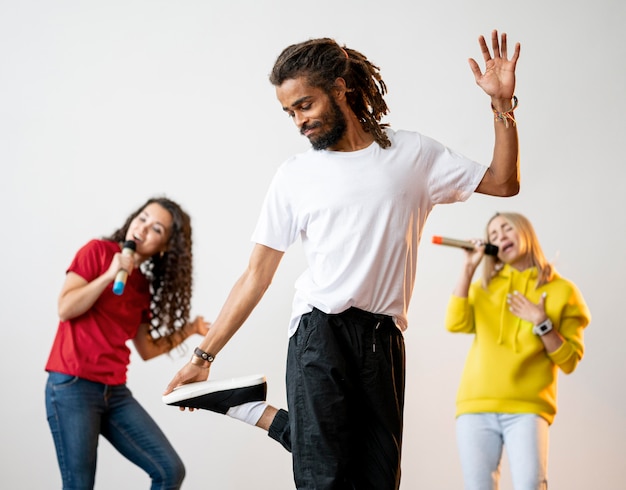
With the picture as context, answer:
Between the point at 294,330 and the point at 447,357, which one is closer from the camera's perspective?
the point at 294,330

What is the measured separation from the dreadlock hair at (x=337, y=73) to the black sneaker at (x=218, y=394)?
812 mm

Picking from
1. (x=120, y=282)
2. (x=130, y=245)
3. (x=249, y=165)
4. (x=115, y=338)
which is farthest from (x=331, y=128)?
(x=249, y=165)

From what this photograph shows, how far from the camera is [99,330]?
2.85 metres

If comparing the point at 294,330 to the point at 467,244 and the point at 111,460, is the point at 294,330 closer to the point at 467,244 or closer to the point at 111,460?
the point at 467,244

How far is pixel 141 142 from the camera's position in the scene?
Answer: 4.05 m

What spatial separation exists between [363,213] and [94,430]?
1455 millimetres

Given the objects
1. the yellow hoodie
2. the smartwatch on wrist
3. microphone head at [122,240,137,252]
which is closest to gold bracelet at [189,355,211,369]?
microphone head at [122,240,137,252]

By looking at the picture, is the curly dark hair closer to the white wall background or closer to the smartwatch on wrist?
the white wall background

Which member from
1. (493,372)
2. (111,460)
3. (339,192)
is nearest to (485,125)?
(493,372)

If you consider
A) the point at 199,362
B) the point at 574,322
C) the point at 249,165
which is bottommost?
the point at 199,362

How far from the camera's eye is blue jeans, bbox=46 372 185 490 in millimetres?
2715

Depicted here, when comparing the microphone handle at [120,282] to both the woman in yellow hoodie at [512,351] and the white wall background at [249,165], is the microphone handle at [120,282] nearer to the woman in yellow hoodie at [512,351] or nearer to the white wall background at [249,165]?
the white wall background at [249,165]

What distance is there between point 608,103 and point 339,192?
2652 millimetres

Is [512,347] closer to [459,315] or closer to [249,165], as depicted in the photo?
[459,315]
